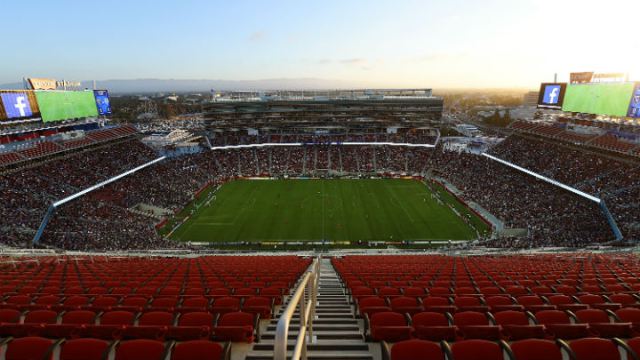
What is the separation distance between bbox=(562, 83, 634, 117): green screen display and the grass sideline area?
22.7 m

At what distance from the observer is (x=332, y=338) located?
700 centimetres

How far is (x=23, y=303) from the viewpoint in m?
8.64

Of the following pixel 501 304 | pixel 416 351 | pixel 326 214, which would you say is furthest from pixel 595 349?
pixel 326 214

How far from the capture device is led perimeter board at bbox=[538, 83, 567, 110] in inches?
2249

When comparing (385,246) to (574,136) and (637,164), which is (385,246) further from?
(574,136)

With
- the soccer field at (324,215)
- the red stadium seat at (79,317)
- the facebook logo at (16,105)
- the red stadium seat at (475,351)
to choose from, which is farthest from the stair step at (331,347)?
the facebook logo at (16,105)

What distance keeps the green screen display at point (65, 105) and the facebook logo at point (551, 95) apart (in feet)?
241

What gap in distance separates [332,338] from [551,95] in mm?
65943

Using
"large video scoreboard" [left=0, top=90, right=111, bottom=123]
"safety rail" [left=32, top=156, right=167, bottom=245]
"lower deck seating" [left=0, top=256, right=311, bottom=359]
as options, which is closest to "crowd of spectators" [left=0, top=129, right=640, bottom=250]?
"safety rail" [left=32, top=156, right=167, bottom=245]

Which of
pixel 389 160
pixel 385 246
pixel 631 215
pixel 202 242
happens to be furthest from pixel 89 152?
pixel 631 215

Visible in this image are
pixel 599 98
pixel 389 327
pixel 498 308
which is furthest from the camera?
pixel 599 98

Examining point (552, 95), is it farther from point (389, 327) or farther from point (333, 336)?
point (389, 327)

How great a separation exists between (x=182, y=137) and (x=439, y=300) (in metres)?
74.7

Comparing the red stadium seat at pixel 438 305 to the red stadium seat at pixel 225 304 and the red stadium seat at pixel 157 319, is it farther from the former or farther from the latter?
the red stadium seat at pixel 157 319
